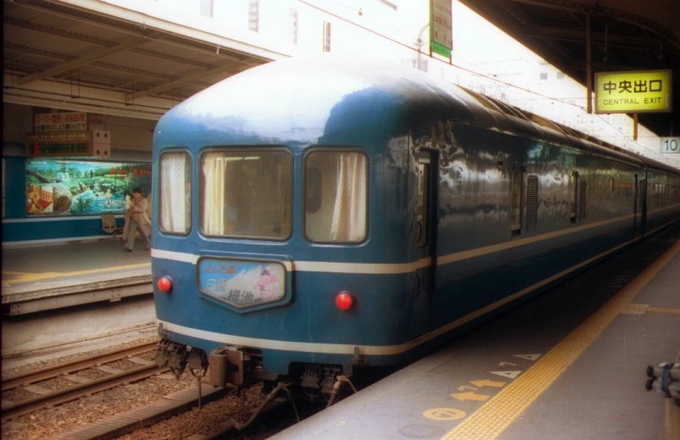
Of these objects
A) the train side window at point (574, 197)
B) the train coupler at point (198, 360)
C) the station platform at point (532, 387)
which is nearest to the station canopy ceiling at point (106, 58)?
the train coupler at point (198, 360)

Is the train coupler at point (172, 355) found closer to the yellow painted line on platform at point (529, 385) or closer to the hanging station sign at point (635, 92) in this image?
the yellow painted line on platform at point (529, 385)

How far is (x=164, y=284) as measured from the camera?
235 inches

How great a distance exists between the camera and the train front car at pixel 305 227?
5199 millimetres

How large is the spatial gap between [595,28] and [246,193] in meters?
Result: 12.5

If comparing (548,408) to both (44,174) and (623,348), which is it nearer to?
(623,348)

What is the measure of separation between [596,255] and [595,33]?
538cm

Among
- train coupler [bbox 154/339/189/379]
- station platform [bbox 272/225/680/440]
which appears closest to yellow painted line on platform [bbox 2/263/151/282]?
train coupler [bbox 154/339/189/379]

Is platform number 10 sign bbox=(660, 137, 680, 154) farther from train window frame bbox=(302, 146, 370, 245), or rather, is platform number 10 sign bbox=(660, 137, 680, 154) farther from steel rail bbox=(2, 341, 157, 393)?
train window frame bbox=(302, 146, 370, 245)

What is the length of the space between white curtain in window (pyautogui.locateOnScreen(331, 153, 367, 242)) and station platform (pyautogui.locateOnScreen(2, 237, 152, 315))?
222 inches

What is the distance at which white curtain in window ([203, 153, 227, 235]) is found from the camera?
5.69 m

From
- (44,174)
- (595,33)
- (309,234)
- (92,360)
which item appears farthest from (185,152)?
(595,33)

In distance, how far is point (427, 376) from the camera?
5.43m

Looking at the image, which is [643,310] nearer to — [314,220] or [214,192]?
[314,220]

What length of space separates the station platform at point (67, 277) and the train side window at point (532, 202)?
20.9 ft
